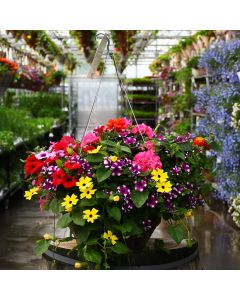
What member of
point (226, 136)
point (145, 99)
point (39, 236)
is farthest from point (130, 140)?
point (145, 99)

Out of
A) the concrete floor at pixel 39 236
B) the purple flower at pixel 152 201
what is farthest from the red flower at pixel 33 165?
the concrete floor at pixel 39 236

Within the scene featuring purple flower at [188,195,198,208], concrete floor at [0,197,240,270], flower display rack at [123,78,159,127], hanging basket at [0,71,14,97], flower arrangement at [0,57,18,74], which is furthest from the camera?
flower display rack at [123,78,159,127]

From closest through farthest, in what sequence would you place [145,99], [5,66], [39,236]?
1. [39,236]
2. [5,66]
3. [145,99]

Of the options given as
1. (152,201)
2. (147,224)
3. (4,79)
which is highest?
(4,79)

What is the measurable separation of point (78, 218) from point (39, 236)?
3110mm

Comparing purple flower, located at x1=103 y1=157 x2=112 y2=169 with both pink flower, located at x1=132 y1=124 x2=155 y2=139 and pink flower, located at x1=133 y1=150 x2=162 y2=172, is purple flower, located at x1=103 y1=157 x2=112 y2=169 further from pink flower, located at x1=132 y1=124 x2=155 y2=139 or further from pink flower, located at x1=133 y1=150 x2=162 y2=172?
pink flower, located at x1=132 y1=124 x2=155 y2=139

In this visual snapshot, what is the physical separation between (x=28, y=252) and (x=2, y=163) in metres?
1.88

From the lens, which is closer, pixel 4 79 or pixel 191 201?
pixel 191 201

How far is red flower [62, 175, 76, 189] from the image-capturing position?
1772mm

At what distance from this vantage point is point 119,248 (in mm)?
1777

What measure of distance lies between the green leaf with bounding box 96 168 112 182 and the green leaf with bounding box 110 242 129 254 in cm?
24

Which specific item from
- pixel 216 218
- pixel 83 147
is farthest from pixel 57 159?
pixel 216 218

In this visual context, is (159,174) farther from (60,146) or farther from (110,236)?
(60,146)

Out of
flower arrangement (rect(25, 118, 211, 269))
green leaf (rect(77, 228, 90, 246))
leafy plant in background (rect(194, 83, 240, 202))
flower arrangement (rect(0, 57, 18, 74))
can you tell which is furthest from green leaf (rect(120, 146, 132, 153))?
flower arrangement (rect(0, 57, 18, 74))
